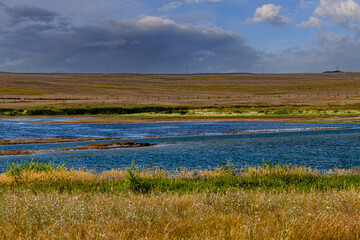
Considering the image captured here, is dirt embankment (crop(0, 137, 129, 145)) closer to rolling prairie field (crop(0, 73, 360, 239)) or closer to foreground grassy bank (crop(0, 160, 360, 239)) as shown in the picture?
rolling prairie field (crop(0, 73, 360, 239))

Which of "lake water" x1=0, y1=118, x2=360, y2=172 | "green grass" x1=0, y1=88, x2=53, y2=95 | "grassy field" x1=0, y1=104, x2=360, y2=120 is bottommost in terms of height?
"lake water" x1=0, y1=118, x2=360, y2=172

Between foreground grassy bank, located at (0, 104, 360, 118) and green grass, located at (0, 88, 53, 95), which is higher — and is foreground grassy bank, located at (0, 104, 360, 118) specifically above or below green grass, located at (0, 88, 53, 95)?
below

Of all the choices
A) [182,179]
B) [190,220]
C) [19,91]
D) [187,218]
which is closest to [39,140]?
[182,179]

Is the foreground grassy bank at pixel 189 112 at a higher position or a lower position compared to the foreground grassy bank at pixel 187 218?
lower

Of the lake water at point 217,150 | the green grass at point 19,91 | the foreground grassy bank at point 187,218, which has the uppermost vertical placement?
the green grass at point 19,91

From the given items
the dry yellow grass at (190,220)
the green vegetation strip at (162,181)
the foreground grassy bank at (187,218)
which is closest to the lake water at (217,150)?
the green vegetation strip at (162,181)

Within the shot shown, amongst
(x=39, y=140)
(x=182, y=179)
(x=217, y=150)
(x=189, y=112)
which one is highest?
(x=182, y=179)

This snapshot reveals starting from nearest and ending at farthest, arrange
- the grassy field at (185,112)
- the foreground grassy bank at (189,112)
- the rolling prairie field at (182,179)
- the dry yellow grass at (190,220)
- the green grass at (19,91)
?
1. the dry yellow grass at (190,220)
2. the rolling prairie field at (182,179)
3. the grassy field at (185,112)
4. the foreground grassy bank at (189,112)
5. the green grass at (19,91)

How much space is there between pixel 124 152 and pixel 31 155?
7.39 meters

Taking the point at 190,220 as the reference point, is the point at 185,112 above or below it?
below

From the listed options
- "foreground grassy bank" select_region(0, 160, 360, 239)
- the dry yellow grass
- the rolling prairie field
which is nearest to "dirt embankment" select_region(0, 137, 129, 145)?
the rolling prairie field

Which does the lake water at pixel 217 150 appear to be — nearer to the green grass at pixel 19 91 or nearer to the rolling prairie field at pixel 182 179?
the rolling prairie field at pixel 182 179

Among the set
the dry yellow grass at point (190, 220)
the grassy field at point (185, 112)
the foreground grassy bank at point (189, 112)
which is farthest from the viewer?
the foreground grassy bank at point (189, 112)

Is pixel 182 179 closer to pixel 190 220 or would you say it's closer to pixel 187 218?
pixel 187 218
